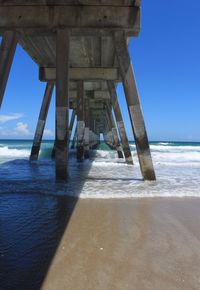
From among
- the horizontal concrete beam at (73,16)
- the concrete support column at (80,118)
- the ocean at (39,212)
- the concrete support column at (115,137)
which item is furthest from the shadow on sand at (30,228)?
the concrete support column at (115,137)

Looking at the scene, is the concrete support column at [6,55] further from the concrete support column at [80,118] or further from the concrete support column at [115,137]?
the concrete support column at [115,137]

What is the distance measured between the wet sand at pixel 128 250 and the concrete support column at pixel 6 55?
348cm

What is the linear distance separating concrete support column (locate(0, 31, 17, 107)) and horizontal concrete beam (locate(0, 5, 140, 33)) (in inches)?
8.0

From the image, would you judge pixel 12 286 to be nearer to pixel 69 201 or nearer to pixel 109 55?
pixel 69 201

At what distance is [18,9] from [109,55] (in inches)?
184

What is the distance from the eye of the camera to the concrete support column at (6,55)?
20.8 feet

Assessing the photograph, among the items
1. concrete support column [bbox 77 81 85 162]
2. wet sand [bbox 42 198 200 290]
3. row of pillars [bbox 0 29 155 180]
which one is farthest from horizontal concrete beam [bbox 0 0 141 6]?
concrete support column [bbox 77 81 85 162]

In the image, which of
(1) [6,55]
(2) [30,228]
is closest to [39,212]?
(2) [30,228]

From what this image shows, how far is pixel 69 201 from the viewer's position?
189 inches

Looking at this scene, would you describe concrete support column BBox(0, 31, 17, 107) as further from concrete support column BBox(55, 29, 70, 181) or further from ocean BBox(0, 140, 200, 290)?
ocean BBox(0, 140, 200, 290)

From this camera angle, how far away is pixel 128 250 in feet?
8.99

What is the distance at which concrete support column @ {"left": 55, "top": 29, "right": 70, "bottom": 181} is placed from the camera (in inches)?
259

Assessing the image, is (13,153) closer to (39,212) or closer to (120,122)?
(120,122)

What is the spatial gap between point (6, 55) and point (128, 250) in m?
5.22
